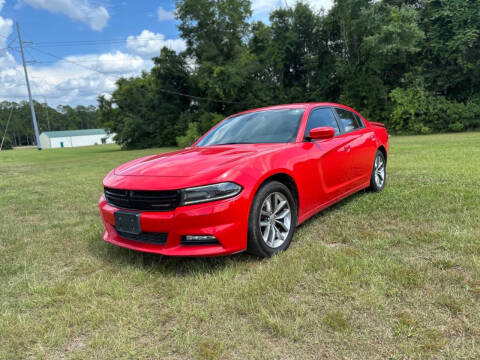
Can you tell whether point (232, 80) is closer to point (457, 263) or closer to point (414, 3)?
point (414, 3)

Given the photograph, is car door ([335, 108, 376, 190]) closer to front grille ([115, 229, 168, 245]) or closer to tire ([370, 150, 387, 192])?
tire ([370, 150, 387, 192])

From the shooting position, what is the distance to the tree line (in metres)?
99.0

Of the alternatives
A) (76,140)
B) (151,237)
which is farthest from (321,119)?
(76,140)

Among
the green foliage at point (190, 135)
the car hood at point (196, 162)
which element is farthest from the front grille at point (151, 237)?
the green foliage at point (190, 135)

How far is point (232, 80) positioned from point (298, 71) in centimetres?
851

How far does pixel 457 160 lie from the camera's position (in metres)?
7.75

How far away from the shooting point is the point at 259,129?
3.79m

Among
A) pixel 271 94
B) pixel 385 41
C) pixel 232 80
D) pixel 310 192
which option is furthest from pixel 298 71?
Result: pixel 310 192

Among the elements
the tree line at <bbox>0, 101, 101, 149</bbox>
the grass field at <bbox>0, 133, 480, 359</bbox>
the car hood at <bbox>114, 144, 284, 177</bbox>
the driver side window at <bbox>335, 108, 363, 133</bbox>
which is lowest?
the grass field at <bbox>0, 133, 480, 359</bbox>

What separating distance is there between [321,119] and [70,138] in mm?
101340

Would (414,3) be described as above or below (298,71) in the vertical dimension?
above

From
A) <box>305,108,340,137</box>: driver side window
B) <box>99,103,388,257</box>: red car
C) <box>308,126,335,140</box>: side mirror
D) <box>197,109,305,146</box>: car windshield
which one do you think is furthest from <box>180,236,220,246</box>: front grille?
<box>305,108,340,137</box>: driver side window

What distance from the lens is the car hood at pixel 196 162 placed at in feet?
9.08

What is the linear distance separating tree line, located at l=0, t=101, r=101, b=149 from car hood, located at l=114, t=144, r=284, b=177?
9399 cm
